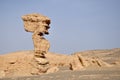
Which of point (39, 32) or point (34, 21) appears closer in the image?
point (39, 32)

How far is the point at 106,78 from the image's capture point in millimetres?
17703

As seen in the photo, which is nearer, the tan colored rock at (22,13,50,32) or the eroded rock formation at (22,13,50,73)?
the eroded rock formation at (22,13,50,73)

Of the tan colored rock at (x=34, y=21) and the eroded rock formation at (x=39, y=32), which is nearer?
the eroded rock formation at (x=39, y=32)

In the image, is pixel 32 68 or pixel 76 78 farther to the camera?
pixel 32 68

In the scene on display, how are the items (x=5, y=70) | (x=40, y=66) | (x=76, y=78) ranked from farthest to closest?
1. (x=5, y=70)
2. (x=40, y=66)
3. (x=76, y=78)

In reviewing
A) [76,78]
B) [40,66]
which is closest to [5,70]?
[40,66]

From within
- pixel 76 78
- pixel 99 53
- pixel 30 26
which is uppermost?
pixel 30 26

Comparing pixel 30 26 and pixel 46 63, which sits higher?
pixel 30 26

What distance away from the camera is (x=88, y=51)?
8188 cm

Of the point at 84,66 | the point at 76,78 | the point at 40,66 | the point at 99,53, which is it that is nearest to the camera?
the point at 76,78

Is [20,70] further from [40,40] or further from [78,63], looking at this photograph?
[78,63]

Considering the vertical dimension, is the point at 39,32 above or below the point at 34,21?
below

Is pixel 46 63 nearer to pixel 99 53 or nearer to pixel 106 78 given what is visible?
pixel 106 78

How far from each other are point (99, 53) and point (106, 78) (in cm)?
6212
